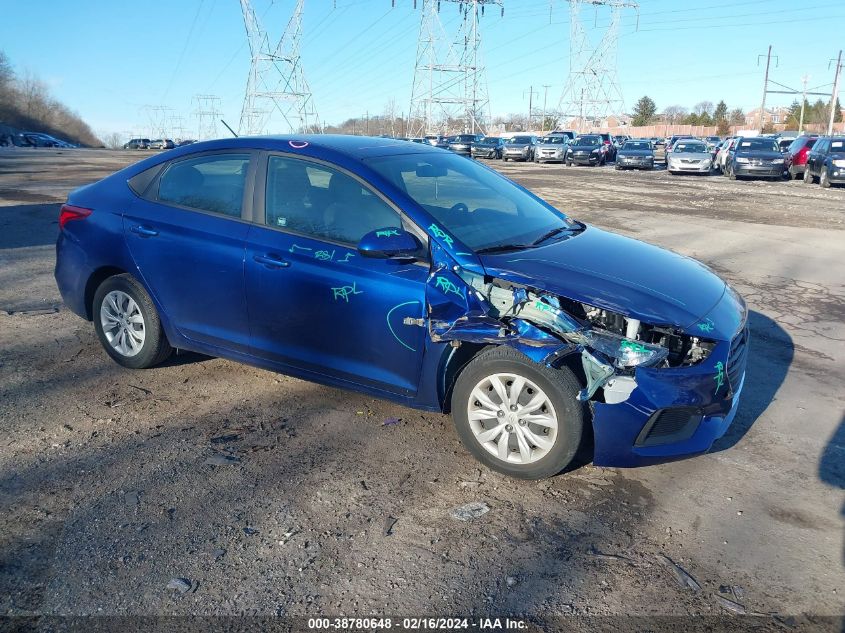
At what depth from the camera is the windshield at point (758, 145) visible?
25828 mm

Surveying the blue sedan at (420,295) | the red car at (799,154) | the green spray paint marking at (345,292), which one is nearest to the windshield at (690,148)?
the red car at (799,154)

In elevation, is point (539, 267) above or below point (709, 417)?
above

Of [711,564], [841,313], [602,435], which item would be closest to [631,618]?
[711,564]

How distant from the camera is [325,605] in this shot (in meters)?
2.64

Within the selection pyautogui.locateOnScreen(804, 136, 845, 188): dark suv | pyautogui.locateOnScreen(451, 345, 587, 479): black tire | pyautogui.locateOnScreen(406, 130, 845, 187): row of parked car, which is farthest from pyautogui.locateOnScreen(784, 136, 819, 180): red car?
pyautogui.locateOnScreen(451, 345, 587, 479): black tire

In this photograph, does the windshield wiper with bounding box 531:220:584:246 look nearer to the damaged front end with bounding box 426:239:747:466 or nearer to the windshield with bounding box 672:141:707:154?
the damaged front end with bounding box 426:239:747:466

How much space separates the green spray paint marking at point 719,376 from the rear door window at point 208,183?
297 centimetres

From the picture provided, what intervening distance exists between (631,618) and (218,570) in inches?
66.4

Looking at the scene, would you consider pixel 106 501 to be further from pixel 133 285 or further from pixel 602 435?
pixel 602 435

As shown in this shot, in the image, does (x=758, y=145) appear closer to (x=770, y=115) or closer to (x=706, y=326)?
(x=706, y=326)

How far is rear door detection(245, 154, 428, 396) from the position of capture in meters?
3.75

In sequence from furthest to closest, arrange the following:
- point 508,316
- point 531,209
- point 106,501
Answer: point 531,209 → point 508,316 → point 106,501

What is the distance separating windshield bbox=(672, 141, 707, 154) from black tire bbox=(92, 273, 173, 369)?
2792cm

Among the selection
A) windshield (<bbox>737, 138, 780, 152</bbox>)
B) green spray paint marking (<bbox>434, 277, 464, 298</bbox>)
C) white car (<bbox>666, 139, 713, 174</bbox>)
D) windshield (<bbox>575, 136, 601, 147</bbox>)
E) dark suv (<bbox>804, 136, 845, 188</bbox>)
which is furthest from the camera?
windshield (<bbox>575, 136, 601, 147</bbox>)
